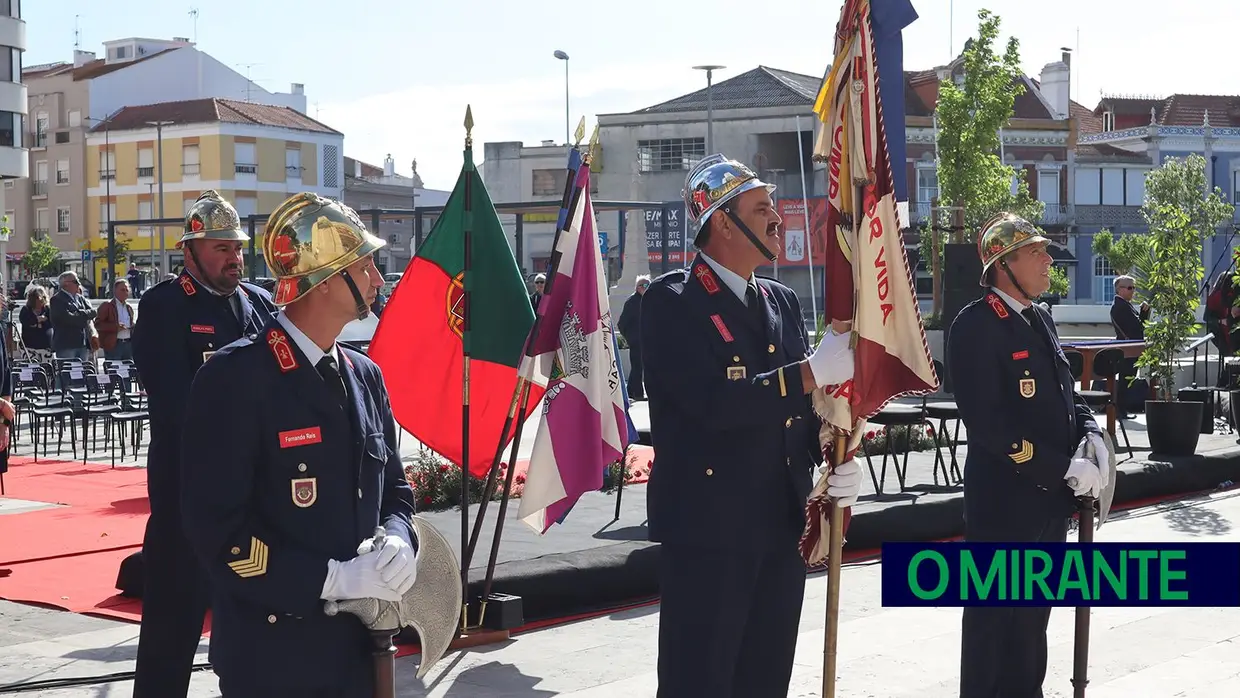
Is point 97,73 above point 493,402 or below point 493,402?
above

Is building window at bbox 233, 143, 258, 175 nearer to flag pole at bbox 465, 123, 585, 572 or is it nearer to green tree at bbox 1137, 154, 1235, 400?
green tree at bbox 1137, 154, 1235, 400

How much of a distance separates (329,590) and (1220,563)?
12.3ft

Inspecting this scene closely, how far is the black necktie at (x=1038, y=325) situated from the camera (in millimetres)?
5887

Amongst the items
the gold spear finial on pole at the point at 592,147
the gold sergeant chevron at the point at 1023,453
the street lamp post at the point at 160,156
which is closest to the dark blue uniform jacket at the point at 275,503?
the gold sergeant chevron at the point at 1023,453

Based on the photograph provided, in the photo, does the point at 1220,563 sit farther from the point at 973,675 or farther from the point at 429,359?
the point at 429,359

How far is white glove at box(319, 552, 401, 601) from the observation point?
3.45 meters

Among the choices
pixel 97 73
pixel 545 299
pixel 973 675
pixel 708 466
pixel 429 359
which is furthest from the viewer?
pixel 97 73

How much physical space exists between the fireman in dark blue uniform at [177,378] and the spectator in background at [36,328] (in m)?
17.6

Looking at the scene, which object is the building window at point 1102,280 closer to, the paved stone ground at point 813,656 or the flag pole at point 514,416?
the paved stone ground at point 813,656

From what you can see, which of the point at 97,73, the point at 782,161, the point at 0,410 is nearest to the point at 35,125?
the point at 97,73

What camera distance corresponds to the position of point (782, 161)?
199ft

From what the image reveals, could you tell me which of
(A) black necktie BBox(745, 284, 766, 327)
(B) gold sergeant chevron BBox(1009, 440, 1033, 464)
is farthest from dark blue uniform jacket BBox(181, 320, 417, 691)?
(B) gold sergeant chevron BBox(1009, 440, 1033, 464)

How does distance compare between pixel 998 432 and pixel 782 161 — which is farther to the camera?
pixel 782 161

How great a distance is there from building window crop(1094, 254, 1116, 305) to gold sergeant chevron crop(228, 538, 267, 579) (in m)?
67.9
